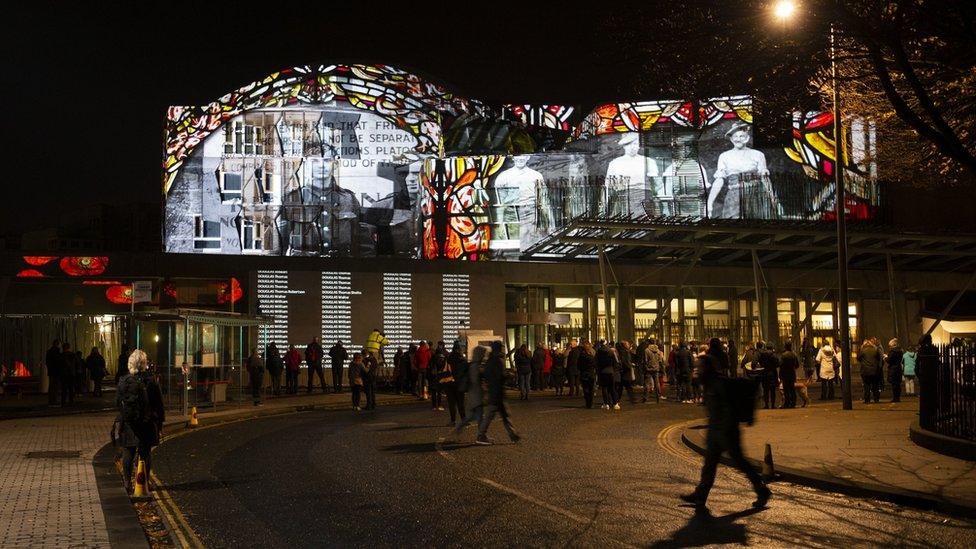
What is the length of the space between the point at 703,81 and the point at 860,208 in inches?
1600

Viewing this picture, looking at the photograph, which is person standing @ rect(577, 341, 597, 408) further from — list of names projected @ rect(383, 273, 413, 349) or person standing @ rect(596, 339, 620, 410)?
list of names projected @ rect(383, 273, 413, 349)

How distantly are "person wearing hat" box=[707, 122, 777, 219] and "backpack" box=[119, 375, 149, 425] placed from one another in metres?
41.7

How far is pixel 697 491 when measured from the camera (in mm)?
10055

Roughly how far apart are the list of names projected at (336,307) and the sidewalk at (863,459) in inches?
760

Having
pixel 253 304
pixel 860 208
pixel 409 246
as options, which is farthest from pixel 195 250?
pixel 860 208

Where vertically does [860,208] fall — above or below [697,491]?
above

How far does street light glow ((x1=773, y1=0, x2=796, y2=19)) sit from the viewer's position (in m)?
11.6

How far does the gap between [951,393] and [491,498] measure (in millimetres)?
7765

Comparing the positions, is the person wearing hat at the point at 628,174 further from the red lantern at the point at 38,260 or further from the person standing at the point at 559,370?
the red lantern at the point at 38,260

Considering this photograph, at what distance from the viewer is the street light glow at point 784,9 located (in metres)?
11.6

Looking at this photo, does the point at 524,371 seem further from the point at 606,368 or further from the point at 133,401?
the point at 133,401

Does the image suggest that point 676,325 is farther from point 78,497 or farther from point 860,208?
point 78,497

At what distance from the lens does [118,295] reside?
3325 cm

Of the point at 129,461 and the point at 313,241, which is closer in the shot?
the point at 129,461
